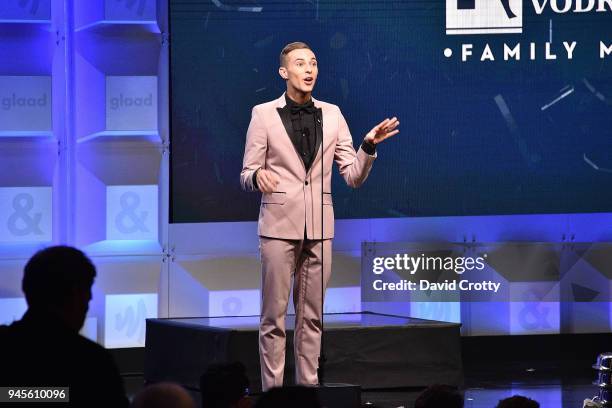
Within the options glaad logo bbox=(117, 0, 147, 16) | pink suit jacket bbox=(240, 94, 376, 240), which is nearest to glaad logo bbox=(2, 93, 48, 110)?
glaad logo bbox=(117, 0, 147, 16)

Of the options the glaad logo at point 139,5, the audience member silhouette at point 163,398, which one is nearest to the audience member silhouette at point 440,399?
the audience member silhouette at point 163,398

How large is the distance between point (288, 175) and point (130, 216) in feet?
7.71

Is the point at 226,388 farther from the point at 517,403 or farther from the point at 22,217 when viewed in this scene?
the point at 22,217

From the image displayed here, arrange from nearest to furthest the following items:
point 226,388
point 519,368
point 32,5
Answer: point 226,388 → point 32,5 → point 519,368

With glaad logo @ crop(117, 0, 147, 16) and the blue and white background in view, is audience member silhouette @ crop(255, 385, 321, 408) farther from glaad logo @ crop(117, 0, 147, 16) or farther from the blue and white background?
glaad logo @ crop(117, 0, 147, 16)

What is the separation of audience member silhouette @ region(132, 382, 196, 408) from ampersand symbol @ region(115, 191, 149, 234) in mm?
4715

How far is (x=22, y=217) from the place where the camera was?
7227mm

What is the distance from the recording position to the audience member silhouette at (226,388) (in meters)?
3.53

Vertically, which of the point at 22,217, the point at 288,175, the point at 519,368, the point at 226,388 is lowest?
the point at 519,368

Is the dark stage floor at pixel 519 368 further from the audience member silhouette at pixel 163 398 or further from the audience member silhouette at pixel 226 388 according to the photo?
the audience member silhouette at pixel 163 398

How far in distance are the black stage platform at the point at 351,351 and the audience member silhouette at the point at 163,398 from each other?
3578mm

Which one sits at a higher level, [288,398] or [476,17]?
[476,17]

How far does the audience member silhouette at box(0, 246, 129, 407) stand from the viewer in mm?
2707

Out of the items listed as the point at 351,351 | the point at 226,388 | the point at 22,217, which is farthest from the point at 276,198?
the point at 22,217
